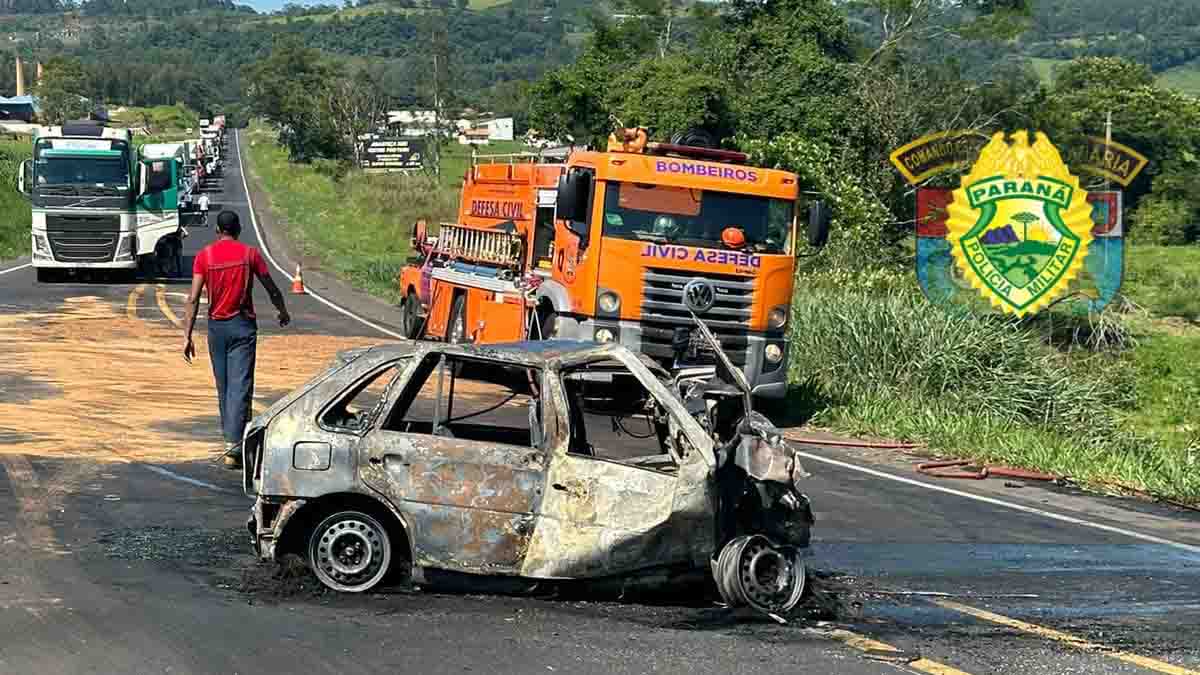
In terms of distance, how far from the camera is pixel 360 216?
63.2 metres

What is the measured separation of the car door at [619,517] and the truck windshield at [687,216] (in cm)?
847

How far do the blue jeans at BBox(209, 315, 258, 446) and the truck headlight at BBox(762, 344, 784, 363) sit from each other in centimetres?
632

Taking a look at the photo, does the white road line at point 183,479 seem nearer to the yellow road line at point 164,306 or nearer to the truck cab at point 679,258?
the truck cab at point 679,258

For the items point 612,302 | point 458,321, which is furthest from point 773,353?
point 458,321

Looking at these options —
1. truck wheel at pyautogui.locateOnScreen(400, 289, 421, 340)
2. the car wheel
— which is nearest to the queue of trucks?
truck wheel at pyautogui.locateOnScreen(400, 289, 421, 340)

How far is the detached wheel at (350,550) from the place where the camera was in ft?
26.9

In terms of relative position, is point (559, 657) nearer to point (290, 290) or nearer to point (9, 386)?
point (9, 386)

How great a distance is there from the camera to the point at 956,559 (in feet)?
33.1

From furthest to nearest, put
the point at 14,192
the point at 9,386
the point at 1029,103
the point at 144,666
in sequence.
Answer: the point at 14,192 → the point at 1029,103 → the point at 9,386 → the point at 144,666

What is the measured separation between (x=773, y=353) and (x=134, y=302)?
15.7 meters

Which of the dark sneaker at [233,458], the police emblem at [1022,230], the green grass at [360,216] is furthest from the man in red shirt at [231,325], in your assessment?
the green grass at [360,216]

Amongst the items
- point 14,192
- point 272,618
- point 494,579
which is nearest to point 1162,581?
point 494,579

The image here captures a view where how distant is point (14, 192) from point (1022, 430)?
4967 cm

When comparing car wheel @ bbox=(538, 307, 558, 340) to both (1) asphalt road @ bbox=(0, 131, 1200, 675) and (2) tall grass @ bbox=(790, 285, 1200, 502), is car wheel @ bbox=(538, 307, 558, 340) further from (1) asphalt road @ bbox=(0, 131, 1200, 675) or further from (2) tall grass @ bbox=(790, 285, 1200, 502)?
(1) asphalt road @ bbox=(0, 131, 1200, 675)
